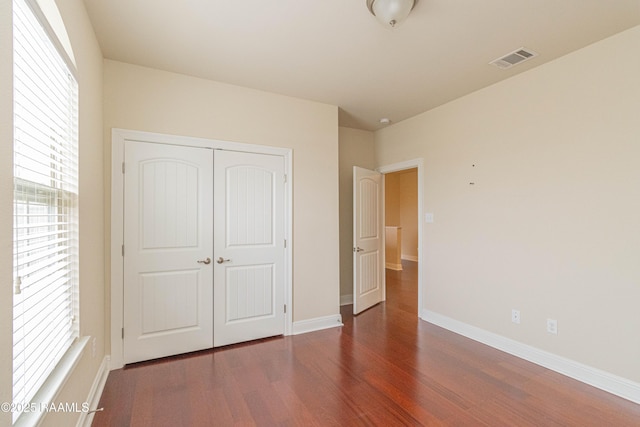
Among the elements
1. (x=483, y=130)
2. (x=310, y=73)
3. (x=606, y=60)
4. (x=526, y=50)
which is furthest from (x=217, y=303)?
(x=606, y=60)

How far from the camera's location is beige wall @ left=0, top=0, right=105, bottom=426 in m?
0.98

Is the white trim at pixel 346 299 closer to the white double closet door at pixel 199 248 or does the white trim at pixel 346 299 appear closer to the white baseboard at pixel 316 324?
the white baseboard at pixel 316 324

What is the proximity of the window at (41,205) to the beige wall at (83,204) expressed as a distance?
13 cm

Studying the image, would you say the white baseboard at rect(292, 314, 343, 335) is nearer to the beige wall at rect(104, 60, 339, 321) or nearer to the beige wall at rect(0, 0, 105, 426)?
the beige wall at rect(104, 60, 339, 321)

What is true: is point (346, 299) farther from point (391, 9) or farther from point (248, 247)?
point (391, 9)

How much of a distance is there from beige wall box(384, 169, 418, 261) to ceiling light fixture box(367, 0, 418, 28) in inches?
267

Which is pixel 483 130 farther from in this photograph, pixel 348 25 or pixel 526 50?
pixel 348 25

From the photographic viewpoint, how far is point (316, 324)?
11.6 feet

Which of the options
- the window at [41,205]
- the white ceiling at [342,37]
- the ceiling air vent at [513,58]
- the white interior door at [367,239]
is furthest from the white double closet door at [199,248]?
the ceiling air vent at [513,58]

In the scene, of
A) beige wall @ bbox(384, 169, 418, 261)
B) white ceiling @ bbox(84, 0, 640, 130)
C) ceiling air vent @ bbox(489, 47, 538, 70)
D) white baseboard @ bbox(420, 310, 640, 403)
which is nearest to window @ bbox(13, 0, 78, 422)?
white ceiling @ bbox(84, 0, 640, 130)

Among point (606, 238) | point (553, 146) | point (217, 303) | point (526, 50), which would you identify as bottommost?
point (217, 303)

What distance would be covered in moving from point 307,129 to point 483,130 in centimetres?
196

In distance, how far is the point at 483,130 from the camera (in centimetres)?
323

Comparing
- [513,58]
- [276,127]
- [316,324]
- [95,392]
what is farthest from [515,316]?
[95,392]
